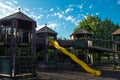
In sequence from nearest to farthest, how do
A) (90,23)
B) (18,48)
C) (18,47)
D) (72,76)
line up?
Answer: (18,48) < (18,47) < (72,76) < (90,23)

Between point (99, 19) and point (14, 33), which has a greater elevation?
point (99, 19)

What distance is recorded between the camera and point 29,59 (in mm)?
20422

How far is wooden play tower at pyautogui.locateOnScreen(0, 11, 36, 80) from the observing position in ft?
63.3

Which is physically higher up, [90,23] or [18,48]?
[90,23]

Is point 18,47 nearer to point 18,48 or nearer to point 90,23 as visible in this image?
point 18,48

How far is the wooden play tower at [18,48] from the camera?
1930 cm

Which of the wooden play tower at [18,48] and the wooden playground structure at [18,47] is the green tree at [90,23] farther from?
the wooden play tower at [18,48]

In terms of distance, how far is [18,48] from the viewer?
20.7 meters

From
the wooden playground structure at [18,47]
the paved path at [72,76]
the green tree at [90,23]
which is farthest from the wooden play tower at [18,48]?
the green tree at [90,23]

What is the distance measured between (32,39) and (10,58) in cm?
339

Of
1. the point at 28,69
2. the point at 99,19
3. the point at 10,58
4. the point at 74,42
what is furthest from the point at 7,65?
the point at 99,19

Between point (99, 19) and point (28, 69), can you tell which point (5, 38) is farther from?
point (99, 19)

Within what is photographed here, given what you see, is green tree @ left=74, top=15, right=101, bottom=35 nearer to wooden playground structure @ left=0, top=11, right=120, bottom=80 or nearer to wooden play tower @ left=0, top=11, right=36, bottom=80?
wooden playground structure @ left=0, top=11, right=120, bottom=80

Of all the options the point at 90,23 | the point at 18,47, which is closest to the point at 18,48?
the point at 18,47
